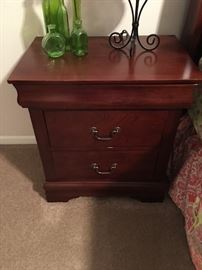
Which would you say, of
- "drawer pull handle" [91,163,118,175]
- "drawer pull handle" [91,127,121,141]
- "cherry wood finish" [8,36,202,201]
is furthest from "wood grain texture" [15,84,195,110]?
"drawer pull handle" [91,163,118,175]

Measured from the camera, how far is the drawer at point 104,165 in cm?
108

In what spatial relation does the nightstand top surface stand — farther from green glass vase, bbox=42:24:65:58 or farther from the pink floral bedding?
the pink floral bedding

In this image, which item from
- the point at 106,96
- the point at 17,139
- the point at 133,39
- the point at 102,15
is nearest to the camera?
the point at 106,96

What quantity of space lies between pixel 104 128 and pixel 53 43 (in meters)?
0.38

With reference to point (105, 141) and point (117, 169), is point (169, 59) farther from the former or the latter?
point (117, 169)

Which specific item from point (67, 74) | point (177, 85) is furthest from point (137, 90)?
point (67, 74)

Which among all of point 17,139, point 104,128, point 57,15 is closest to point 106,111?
point 104,128

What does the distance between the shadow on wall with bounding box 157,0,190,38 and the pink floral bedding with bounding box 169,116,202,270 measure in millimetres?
414

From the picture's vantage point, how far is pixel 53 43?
958 mm

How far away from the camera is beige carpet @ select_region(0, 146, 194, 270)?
107 cm

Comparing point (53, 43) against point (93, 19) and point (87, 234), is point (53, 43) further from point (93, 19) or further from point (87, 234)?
point (87, 234)

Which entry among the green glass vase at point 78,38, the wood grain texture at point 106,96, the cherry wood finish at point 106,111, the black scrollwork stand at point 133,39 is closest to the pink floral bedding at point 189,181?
the cherry wood finish at point 106,111

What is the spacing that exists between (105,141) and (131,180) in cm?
29

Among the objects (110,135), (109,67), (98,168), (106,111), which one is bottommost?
(98,168)
